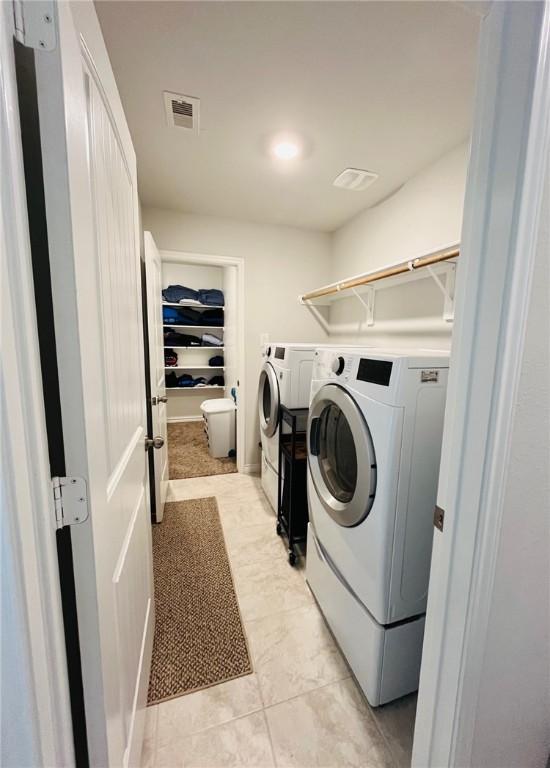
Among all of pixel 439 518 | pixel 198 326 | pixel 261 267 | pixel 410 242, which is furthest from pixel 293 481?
pixel 198 326

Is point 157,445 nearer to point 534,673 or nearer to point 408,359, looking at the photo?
point 408,359

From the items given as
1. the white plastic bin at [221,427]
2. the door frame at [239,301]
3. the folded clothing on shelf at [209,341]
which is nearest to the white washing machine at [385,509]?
the door frame at [239,301]

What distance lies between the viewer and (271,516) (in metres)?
2.33

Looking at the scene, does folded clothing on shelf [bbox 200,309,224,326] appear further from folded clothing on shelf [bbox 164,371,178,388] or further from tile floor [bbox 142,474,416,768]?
tile floor [bbox 142,474,416,768]

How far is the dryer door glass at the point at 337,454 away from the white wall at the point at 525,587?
0.55 metres

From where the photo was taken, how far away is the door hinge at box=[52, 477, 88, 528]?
1.73 ft

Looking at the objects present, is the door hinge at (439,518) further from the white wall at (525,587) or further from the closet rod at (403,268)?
the closet rod at (403,268)

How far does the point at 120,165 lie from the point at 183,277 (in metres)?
3.82

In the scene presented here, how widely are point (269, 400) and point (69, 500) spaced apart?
1.85m

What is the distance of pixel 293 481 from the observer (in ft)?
5.97

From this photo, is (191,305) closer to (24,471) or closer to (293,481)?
(293,481)

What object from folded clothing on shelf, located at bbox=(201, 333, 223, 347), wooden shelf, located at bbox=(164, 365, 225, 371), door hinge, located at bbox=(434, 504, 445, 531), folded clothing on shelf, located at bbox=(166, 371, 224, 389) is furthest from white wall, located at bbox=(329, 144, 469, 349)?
folded clothing on shelf, located at bbox=(166, 371, 224, 389)

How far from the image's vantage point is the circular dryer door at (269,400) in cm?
214

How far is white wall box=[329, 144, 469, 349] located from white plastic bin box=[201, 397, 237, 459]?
1447 mm
